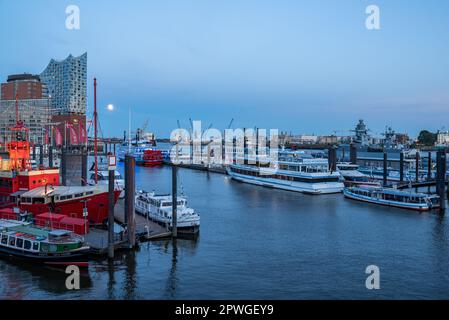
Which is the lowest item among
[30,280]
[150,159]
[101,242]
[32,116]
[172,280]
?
[172,280]

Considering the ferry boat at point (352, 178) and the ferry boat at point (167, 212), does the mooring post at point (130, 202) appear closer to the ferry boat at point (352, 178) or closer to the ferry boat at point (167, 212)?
the ferry boat at point (167, 212)

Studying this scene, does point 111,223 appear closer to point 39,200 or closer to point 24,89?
point 39,200

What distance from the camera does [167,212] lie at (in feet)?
123

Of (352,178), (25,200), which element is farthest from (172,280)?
(352,178)

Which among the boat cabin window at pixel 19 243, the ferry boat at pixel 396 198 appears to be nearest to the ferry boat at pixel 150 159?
the ferry boat at pixel 396 198

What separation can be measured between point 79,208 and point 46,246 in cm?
807

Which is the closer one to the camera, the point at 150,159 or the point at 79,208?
the point at 79,208

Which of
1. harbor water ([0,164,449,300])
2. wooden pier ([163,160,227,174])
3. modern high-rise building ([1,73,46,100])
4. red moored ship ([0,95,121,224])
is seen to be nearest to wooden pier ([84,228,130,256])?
harbor water ([0,164,449,300])

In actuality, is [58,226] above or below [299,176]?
below

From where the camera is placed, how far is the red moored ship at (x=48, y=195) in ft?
112

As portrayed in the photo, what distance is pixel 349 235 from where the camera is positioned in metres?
36.9

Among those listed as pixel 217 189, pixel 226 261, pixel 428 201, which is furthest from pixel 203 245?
pixel 217 189

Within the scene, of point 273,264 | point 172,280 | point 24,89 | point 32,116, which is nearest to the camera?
point 172,280

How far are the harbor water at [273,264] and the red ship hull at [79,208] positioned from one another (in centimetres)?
601
